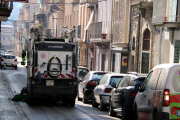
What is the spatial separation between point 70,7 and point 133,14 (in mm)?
27449

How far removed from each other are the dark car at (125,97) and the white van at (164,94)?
7.81 feet

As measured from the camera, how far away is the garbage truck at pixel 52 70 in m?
16.4

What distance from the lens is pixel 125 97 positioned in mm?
12641

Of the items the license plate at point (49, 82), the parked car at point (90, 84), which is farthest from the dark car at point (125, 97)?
the parked car at point (90, 84)

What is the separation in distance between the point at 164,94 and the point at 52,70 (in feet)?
27.9

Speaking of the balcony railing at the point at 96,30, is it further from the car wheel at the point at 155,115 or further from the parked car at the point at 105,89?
the car wheel at the point at 155,115

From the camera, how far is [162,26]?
21.4 metres

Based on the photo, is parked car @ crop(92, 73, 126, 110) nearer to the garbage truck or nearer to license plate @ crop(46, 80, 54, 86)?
the garbage truck

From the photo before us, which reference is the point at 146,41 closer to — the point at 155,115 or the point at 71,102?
the point at 71,102

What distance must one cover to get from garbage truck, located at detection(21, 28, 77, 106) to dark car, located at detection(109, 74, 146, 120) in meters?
2.79

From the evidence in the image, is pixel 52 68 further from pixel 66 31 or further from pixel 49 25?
pixel 49 25

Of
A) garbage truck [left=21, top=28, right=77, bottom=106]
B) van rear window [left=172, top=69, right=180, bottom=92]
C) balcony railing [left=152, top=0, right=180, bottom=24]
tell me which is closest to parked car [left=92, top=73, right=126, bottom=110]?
garbage truck [left=21, top=28, right=77, bottom=106]

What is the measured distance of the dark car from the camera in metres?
12.4

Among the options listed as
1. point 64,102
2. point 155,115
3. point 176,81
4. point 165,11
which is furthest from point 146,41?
point 176,81
